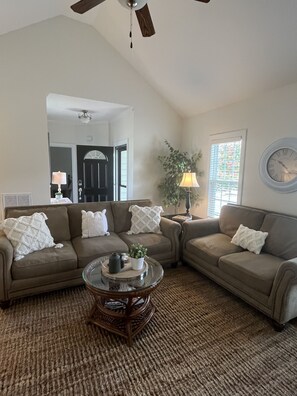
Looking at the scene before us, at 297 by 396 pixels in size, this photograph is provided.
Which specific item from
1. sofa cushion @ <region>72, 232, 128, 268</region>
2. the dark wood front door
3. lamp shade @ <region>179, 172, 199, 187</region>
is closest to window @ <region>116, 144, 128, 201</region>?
the dark wood front door

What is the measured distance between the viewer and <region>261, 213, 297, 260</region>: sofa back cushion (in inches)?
104

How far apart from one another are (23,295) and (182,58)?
3746 mm

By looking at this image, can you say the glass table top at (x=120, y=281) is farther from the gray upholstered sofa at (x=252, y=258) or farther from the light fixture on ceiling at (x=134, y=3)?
the light fixture on ceiling at (x=134, y=3)

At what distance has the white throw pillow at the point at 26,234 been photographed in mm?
2521

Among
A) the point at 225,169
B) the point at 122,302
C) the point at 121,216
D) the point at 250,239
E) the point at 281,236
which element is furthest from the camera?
the point at 225,169

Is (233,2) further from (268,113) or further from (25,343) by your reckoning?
(25,343)

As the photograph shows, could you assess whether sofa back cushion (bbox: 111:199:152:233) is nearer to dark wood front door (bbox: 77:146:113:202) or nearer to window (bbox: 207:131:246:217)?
window (bbox: 207:131:246:217)

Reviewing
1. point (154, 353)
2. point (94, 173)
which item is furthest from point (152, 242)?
point (94, 173)

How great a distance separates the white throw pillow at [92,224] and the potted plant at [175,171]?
71.5 inches

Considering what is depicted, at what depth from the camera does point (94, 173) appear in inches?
236

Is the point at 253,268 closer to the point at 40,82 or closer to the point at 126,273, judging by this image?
the point at 126,273

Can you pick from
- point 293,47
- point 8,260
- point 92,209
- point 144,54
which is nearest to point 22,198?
point 92,209

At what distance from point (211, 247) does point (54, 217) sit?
2121 millimetres

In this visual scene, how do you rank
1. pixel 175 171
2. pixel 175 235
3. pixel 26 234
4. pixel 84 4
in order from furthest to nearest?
pixel 175 171 < pixel 175 235 < pixel 26 234 < pixel 84 4
